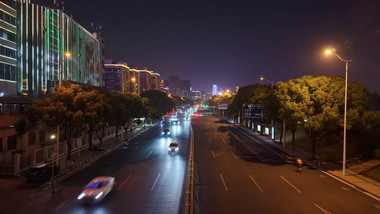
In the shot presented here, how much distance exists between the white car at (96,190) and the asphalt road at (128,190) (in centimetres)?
42

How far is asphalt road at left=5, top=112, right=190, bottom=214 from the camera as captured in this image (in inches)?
697

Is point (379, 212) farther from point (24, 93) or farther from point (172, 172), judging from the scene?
point (24, 93)

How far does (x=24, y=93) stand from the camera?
67.7 meters

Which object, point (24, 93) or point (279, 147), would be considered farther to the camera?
point (24, 93)

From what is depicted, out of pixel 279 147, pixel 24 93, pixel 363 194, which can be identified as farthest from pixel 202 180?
pixel 24 93

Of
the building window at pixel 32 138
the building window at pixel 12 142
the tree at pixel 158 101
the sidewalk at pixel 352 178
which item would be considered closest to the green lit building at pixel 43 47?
the tree at pixel 158 101

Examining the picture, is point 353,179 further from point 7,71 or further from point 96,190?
point 7,71

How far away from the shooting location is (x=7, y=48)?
54719 mm

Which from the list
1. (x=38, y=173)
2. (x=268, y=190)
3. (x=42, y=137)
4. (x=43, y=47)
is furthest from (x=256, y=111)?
(x=43, y=47)

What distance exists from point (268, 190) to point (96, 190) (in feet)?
42.8

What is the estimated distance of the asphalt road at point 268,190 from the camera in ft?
57.9

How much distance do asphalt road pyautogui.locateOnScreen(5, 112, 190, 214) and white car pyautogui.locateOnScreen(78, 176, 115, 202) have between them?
0.42 meters

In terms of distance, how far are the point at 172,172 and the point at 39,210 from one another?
1271cm

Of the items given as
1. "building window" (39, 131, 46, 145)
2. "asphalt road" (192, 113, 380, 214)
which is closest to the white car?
"asphalt road" (192, 113, 380, 214)
